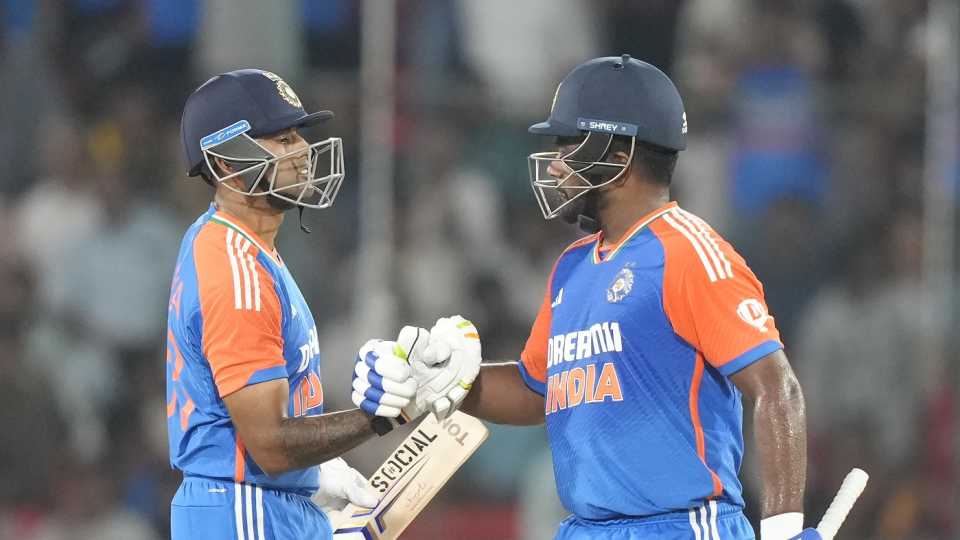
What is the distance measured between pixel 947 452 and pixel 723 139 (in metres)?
1.90

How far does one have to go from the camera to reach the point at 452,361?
395cm

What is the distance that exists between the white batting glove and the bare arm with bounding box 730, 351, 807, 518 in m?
0.87

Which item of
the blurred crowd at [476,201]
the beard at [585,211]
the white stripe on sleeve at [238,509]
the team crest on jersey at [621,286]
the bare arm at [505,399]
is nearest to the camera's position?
the team crest on jersey at [621,286]

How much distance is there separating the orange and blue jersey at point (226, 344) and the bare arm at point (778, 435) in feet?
3.86

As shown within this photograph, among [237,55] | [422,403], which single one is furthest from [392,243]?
[422,403]

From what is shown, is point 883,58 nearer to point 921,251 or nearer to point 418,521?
point 921,251

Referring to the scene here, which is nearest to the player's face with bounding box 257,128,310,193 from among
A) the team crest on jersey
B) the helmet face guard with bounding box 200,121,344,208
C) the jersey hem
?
the helmet face guard with bounding box 200,121,344,208

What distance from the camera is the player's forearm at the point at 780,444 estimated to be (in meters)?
3.35

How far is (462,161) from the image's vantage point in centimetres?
730

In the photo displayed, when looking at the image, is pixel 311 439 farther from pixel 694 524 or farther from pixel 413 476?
pixel 694 524

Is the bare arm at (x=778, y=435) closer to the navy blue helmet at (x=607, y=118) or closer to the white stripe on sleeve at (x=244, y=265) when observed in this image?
the navy blue helmet at (x=607, y=118)

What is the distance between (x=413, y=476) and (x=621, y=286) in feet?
3.33

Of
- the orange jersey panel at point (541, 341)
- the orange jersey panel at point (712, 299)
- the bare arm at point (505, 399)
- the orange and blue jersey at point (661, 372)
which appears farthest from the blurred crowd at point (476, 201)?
the orange jersey panel at point (712, 299)

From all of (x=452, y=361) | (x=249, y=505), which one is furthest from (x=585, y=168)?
(x=249, y=505)
